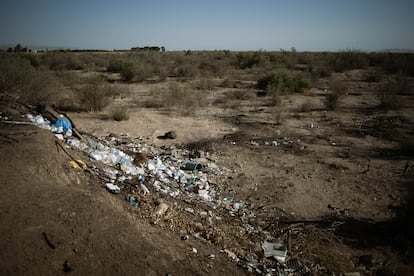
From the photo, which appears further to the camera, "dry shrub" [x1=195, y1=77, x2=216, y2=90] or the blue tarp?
"dry shrub" [x1=195, y1=77, x2=216, y2=90]

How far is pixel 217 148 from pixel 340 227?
360cm

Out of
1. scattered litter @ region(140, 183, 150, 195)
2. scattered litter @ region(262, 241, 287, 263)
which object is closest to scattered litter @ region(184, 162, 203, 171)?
scattered litter @ region(140, 183, 150, 195)

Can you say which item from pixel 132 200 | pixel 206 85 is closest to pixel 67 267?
pixel 132 200

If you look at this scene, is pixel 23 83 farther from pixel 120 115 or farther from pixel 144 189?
pixel 144 189

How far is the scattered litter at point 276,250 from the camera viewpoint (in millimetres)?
3717

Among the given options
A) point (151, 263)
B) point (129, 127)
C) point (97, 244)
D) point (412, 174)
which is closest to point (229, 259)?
point (151, 263)

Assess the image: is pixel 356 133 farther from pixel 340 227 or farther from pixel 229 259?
pixel 229 259

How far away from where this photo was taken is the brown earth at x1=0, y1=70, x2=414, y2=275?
3.09 meters

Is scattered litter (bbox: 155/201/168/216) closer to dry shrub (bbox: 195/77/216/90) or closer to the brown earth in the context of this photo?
the brown earth

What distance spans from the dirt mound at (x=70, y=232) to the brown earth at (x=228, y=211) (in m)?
0.01

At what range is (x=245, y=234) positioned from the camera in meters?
4.20

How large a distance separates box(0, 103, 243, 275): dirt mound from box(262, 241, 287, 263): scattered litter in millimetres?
641

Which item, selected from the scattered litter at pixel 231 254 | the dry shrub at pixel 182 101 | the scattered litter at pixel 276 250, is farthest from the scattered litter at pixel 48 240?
the dry shrub at pixel 182 101

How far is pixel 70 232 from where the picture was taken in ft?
10.4
